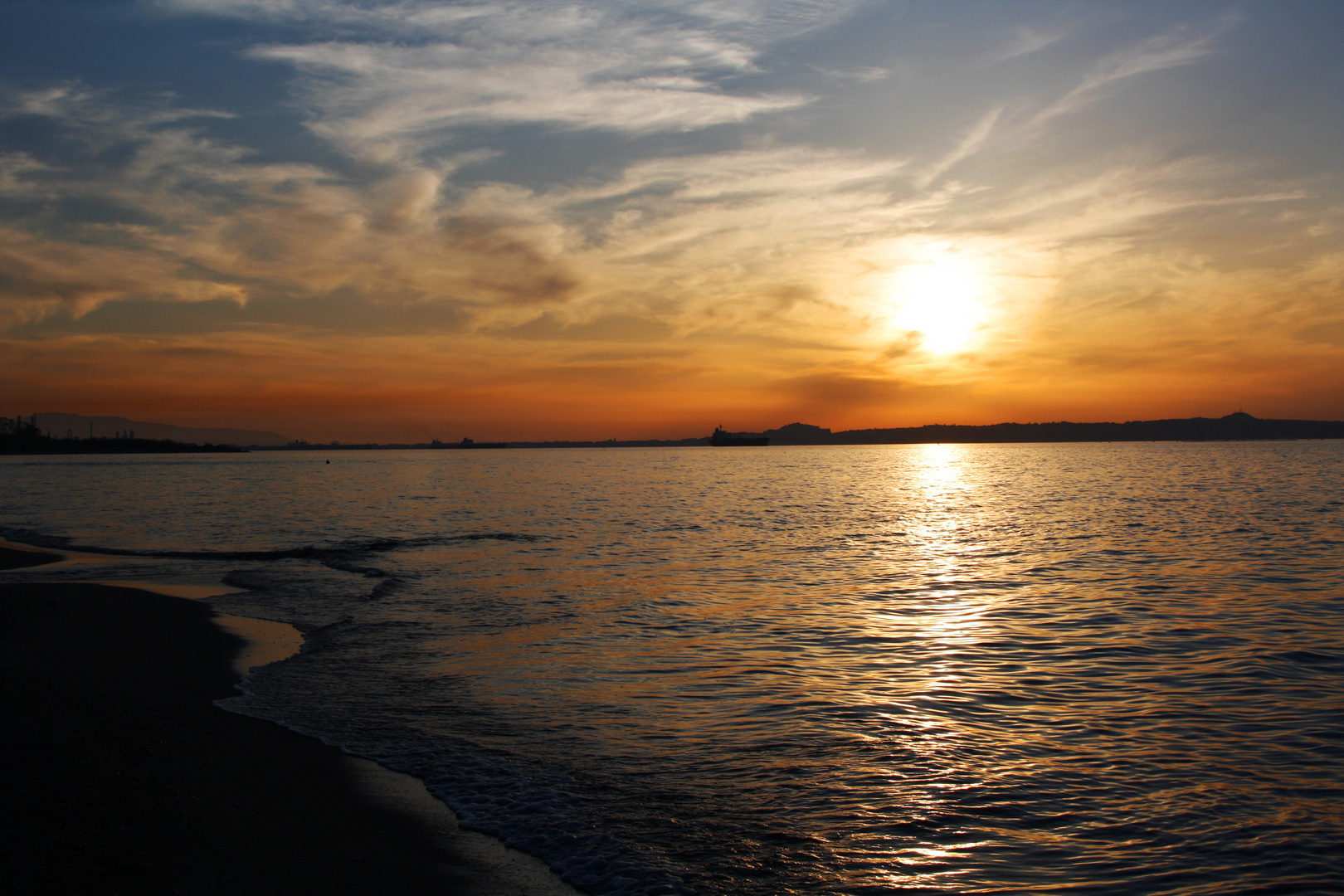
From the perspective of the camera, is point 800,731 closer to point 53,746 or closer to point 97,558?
point 53,746

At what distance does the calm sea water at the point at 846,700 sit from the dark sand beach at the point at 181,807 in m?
0.91

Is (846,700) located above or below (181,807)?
below

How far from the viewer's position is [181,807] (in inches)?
328

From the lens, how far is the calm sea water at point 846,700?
7980mm

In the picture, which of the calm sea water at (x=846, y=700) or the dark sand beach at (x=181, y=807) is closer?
the dark sand beach at (x=181, y=807)

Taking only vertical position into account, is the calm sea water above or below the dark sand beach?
below

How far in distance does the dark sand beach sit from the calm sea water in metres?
0.91

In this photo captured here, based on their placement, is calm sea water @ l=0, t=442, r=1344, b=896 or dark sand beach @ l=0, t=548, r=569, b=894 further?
calm sea water @ l=0, t=442, r=1344, b=896

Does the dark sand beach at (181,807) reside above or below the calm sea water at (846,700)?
above

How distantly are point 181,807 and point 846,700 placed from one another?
9459mm

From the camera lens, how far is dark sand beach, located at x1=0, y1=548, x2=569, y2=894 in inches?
271

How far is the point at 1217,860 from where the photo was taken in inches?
301

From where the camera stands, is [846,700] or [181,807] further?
[846,700]

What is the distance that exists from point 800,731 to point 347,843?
6.36m
